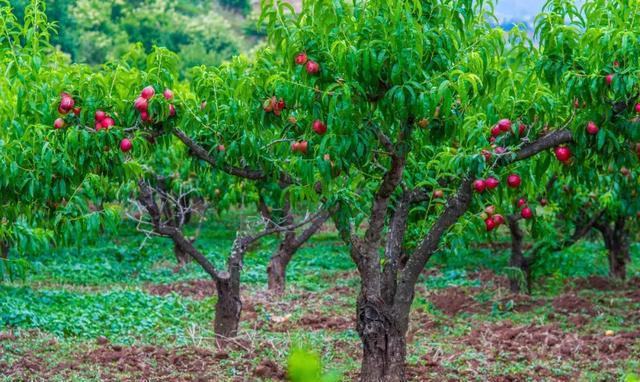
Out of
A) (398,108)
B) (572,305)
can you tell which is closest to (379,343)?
(398,108)

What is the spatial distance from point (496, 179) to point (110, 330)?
5956 millimetres

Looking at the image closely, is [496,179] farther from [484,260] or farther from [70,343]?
[484,260]

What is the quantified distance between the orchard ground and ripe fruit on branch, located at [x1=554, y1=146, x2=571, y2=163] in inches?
91.0

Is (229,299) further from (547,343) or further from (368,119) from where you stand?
(368,119)

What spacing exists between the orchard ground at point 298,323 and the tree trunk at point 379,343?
2.56 feet

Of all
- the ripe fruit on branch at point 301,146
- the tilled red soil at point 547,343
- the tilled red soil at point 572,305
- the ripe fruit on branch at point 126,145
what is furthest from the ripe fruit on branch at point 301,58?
the tilled red soil at point 572,305

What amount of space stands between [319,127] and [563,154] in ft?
5.70

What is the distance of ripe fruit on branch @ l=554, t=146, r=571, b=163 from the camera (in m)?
5.58

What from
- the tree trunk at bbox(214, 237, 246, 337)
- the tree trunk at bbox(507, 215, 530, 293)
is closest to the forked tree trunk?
the tree trunk at bbox(214, 237, 246, 337)

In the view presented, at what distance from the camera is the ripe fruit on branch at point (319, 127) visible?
5141 millimetres

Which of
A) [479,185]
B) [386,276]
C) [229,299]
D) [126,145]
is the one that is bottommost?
[386,276]

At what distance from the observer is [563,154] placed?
558cm

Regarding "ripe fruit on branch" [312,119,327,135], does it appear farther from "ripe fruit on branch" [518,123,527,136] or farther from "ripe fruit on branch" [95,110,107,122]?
"ripe fruit on branch" [95,110,107,122]

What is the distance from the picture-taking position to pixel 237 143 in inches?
245
